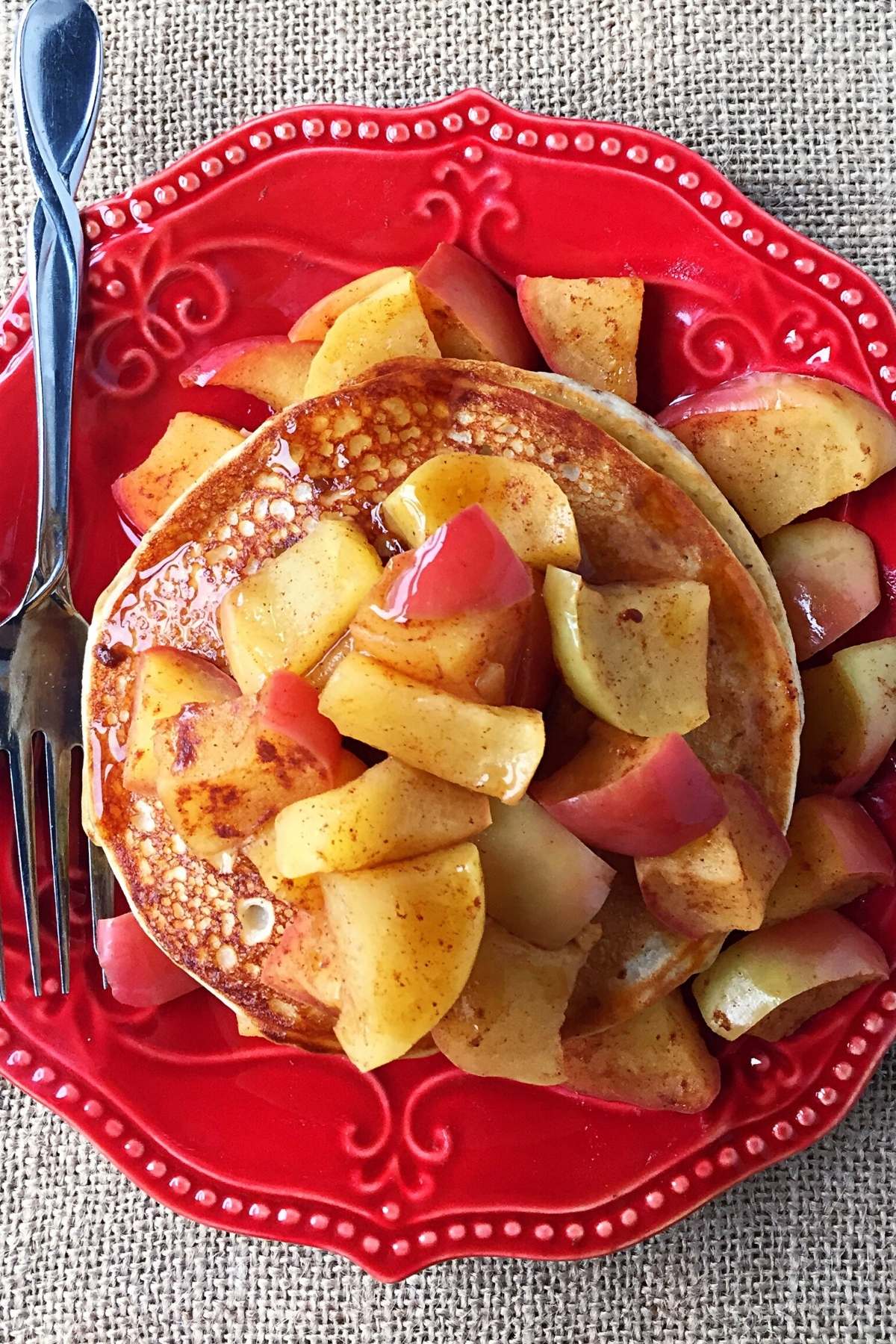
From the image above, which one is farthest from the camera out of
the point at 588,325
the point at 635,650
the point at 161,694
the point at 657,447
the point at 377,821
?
the point at 588,325

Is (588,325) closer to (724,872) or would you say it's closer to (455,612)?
(455,612)

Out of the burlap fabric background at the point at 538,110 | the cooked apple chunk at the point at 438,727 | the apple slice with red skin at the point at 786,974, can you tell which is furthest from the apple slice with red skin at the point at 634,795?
the burlap fabric background at the point at 538,110

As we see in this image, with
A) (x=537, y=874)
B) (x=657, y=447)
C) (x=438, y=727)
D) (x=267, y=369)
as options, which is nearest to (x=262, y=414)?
(x=267, y=369)

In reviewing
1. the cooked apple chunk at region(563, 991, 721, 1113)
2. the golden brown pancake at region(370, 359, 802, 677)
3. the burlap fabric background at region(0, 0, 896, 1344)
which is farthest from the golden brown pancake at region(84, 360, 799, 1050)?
the burlap fabric background at region(0, 0, 896, 1344)

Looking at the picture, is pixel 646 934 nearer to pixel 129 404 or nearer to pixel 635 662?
pixel 635 662

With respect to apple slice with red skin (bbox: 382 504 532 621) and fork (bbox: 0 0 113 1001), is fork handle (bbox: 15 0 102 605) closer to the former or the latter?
fork (bbox: 0 0 113 1001)

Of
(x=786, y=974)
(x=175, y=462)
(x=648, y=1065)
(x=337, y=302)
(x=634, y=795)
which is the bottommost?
(x=648, y=1065)
